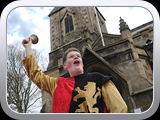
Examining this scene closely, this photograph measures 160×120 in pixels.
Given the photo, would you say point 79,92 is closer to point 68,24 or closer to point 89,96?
point 89,96

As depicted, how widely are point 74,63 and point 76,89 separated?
20cm

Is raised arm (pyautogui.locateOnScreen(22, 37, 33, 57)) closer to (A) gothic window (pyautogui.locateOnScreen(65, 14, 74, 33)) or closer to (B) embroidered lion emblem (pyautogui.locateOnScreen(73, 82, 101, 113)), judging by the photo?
(B) embroidered lion emblem (pyautogui.locateOnScreen(73, 82, 101, 113))

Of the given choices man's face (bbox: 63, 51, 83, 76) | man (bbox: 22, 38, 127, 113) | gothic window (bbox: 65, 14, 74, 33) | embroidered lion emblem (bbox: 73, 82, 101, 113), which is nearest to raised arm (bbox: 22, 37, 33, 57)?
man (bbox: 22, 38, 127, 113)

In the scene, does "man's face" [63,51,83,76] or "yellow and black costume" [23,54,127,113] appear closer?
"yellow and black costume" [23,54,127,113]


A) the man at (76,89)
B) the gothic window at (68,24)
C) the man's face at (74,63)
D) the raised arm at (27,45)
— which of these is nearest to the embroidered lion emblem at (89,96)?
the man at (76,89)

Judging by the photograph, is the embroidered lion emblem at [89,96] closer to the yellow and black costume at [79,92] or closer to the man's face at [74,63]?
the yellow and black costume at [79,92]

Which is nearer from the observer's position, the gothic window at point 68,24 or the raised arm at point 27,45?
the raised arm at point 27,45

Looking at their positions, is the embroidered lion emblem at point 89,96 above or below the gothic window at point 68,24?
below

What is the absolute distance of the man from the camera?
4.19ft

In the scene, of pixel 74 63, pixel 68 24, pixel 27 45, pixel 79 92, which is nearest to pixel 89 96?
pixel 79 92

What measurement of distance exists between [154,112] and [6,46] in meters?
1.04

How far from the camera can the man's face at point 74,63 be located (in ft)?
4.60

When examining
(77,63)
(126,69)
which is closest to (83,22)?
(126,69)

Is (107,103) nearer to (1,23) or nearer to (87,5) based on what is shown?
(87,5)
